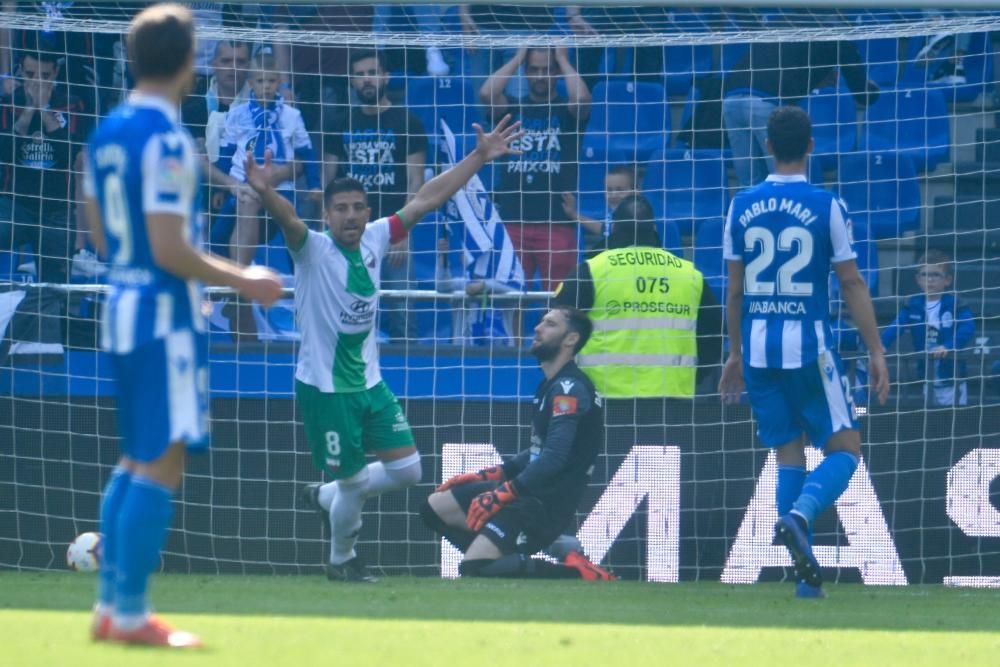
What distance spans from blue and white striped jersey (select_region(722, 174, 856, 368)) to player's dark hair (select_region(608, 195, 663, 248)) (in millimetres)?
2207

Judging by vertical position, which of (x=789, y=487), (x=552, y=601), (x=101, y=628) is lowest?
(x=552, y=601)

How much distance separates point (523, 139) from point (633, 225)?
1213mm

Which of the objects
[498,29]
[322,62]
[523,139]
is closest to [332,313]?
[523,139]

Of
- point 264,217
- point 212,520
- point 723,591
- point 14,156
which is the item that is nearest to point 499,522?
point 723,591

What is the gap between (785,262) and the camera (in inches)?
259

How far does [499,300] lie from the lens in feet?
30.1

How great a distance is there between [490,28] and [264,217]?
209 cm

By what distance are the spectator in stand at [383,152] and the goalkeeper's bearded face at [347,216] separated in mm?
2124

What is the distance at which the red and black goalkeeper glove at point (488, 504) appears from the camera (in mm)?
7652

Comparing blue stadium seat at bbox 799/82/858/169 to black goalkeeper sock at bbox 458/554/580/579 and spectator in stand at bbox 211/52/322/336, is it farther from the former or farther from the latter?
black goalkeeper sock at bbox 458/554/580/579

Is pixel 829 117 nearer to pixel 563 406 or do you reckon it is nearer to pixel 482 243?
pixel 482 243

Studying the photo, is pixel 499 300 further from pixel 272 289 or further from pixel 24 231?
pixel 272 289

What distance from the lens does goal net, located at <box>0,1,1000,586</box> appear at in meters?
8.16

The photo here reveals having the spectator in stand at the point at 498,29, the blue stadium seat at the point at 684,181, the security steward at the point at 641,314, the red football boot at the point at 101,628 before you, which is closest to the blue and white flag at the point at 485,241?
the spectator in stand at the point at 498,29
